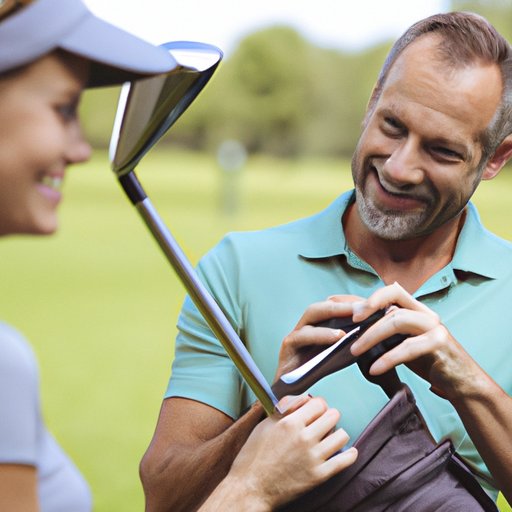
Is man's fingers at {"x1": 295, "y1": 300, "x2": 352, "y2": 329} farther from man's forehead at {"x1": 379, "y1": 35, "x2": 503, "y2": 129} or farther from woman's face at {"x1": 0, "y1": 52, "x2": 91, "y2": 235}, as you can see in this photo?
woman's face at {"x1": 0, "y1": 52, "x2": 91, "y2": 235}

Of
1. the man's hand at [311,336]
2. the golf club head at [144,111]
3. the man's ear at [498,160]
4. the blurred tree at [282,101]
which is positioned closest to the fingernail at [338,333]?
the man's hand at [311,336]

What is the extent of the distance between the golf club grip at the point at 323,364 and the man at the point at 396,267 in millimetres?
165

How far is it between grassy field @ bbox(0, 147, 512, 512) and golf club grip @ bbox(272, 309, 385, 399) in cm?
292

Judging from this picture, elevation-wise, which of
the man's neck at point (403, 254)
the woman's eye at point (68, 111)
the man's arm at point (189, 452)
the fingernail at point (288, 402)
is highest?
the woman's eye at point (68, 111)

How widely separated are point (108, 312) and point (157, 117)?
7983 mm

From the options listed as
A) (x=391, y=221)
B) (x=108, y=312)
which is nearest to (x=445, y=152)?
(x=391, y=221)

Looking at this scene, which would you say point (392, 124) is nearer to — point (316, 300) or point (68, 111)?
point (316, 300)

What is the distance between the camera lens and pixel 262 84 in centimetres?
4744

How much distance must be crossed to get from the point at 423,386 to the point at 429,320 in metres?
0.31

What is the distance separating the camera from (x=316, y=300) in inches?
72.4

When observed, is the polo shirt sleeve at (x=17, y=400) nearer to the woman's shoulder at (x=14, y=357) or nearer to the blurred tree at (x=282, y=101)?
the woman's shoulder at (x=14, y=357)

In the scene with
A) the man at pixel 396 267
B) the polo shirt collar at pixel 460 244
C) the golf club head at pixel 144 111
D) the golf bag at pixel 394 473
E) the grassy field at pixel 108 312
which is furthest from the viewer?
the grassy field at pixel 108 312

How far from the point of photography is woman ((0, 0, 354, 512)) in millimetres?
1010

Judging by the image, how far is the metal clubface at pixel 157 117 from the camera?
123 cm
